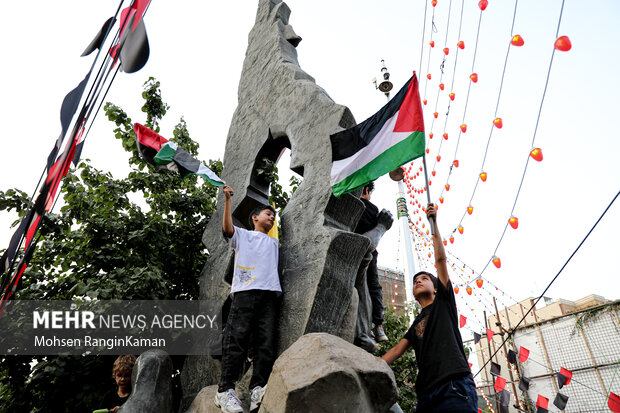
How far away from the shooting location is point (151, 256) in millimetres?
5254

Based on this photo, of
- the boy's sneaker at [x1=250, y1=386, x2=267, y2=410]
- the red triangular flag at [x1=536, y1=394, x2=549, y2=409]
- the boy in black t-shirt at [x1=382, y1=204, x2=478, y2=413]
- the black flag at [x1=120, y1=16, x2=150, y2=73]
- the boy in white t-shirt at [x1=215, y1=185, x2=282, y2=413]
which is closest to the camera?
the boy in black t-shirt at [x1=382, y1=204, x2=478, y2=413]

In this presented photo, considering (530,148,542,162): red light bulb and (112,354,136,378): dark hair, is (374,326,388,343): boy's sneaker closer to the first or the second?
(112,354,136,378): dark hair

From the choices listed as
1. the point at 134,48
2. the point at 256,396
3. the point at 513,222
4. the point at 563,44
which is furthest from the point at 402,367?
the point at 134,48

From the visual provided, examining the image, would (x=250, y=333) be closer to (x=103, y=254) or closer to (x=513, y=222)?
(x=103, y=254)

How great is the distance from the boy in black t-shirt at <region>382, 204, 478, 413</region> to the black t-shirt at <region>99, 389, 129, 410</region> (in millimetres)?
2491

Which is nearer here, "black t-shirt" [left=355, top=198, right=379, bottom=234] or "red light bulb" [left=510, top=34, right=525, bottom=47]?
"black t-shirt" [left=355, top=198, right=379, bottom=234]

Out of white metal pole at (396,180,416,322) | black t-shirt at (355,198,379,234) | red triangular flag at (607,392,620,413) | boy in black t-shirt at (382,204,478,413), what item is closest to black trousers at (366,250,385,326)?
black t-shirt at (355,198,379,234)

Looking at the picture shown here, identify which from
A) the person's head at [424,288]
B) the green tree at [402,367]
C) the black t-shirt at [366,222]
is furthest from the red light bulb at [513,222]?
the person's head at [424,288]

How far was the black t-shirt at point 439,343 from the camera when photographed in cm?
268

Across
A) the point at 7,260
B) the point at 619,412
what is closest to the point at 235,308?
the point at 7,260

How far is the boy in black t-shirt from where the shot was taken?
102 inches

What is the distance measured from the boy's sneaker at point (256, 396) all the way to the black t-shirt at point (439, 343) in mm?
1134

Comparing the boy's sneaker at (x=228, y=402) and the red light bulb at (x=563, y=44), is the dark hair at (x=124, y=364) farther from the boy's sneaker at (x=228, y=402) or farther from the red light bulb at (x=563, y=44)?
the red light bulb at (x=563, y=44)

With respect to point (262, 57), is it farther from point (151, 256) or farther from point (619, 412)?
point (619, 412)
